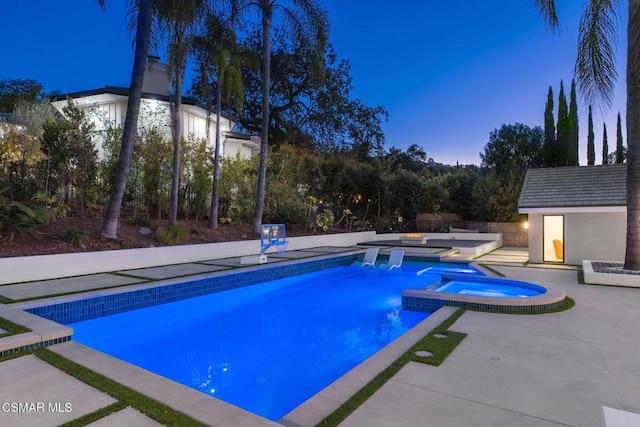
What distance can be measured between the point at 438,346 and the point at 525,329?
152cm

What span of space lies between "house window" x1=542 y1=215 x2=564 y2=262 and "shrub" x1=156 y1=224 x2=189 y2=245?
11068 mm

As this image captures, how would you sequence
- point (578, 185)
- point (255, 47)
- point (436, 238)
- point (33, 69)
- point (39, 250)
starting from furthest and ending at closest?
point (33, 69) < point (255, 47) < point (436, 238) < point (578, 185) < point (39, 250)

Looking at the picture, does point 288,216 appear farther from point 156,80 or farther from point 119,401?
point 119,401

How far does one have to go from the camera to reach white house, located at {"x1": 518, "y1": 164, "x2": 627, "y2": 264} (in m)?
10.5

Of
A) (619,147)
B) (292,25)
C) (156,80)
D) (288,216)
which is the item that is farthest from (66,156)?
(619,147)

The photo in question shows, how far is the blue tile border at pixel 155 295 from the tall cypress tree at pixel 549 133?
2352 centimetres

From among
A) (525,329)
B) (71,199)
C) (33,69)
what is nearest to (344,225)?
(71,199)

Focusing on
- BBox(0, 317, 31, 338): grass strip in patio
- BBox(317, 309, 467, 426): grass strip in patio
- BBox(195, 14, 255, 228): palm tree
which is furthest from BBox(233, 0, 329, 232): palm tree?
BBox(317, 309, 467, 426): grass strip in patio

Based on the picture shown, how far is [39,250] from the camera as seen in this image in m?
A: 7.83

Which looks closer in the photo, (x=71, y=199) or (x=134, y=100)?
(x=134, y=100)

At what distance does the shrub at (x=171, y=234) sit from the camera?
33.6 feet

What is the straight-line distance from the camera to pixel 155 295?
6918 mm

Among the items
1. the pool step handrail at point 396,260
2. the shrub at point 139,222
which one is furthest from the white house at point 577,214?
the shrub at point 139,222

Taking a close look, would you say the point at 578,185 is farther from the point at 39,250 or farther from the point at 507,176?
the point at 39,250
